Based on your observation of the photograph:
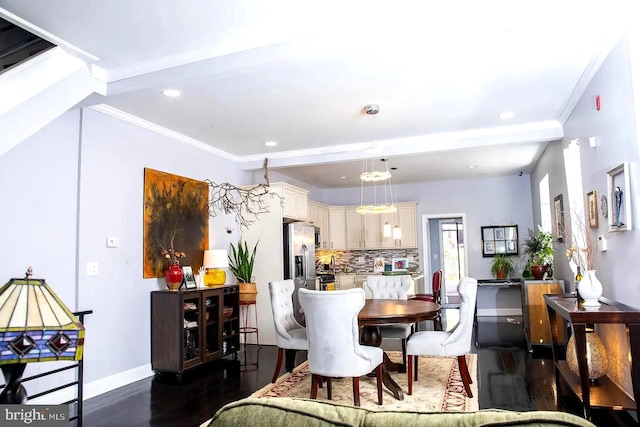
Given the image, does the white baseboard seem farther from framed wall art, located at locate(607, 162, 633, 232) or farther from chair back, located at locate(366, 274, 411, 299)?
framed wall art, located at locate(607, 162, 633, 232)

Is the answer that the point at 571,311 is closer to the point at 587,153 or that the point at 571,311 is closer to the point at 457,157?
the point at 587,153

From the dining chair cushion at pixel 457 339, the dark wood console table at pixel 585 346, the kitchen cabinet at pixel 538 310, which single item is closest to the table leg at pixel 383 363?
the dining chair cushion at pixel 457 339

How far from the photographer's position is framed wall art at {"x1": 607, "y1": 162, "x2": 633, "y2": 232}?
306 centimetres

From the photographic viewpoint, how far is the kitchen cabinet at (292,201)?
6601mm

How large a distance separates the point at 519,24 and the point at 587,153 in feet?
5.65

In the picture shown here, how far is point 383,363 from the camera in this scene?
4324 millimetres

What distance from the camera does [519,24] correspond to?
302 cm

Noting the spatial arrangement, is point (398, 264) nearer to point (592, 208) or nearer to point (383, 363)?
point (383, 363)

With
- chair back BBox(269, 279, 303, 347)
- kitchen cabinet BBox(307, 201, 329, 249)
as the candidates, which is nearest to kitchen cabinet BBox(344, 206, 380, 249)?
kitchen cabinet BBox(307, 201, 329, 249)

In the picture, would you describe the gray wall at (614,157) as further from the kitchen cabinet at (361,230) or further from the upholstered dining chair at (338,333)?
the kitchen cabinet at (361,230)

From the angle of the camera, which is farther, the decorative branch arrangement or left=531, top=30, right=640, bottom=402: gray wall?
the decorative branch arrangement

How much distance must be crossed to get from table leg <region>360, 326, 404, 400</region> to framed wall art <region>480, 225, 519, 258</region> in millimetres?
4998

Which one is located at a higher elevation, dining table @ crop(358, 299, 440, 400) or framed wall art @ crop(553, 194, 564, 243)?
framed wall art @ crop(553, 194, 564, 243)

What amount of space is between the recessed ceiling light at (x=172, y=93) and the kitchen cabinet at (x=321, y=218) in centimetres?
450
